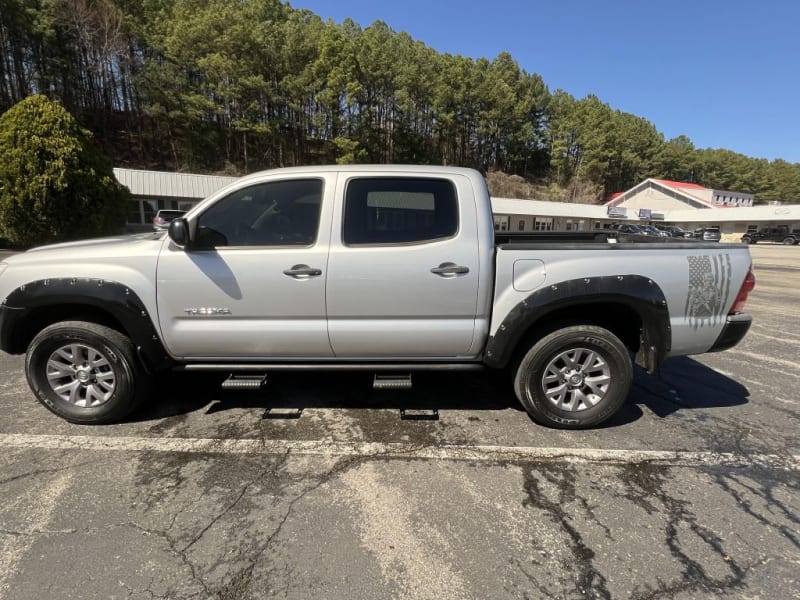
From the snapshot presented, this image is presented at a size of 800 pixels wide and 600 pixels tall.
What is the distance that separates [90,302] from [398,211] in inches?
93.3

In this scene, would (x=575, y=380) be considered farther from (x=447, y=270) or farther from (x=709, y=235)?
(x=709, y=235)

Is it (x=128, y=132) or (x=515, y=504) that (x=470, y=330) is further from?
(x=128, y=132)

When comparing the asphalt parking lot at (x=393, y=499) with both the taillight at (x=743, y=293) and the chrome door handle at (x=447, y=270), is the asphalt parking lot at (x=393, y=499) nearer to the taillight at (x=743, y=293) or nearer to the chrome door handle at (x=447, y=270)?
the taillight at (x=743, y=293)

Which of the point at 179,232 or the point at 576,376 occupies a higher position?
the point at 179,232

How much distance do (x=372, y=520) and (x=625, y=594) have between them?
128 cm

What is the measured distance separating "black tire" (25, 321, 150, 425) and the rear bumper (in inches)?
180

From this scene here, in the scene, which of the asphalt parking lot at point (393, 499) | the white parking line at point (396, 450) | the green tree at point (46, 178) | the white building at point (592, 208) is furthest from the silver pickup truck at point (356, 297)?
the green tree at point (46, 178)

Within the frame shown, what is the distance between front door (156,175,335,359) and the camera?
10.3 feet

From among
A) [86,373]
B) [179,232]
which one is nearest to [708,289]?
[179,232]

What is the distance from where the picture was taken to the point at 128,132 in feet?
143

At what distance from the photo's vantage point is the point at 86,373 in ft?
11.1

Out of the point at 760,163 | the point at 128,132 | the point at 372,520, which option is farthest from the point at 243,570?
the point at 760,163

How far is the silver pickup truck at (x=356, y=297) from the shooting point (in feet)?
10.3

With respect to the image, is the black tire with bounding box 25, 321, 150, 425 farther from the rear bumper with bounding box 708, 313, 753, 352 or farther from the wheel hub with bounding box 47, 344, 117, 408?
the rear bumper with bounding box 708, 313, 753, 352
